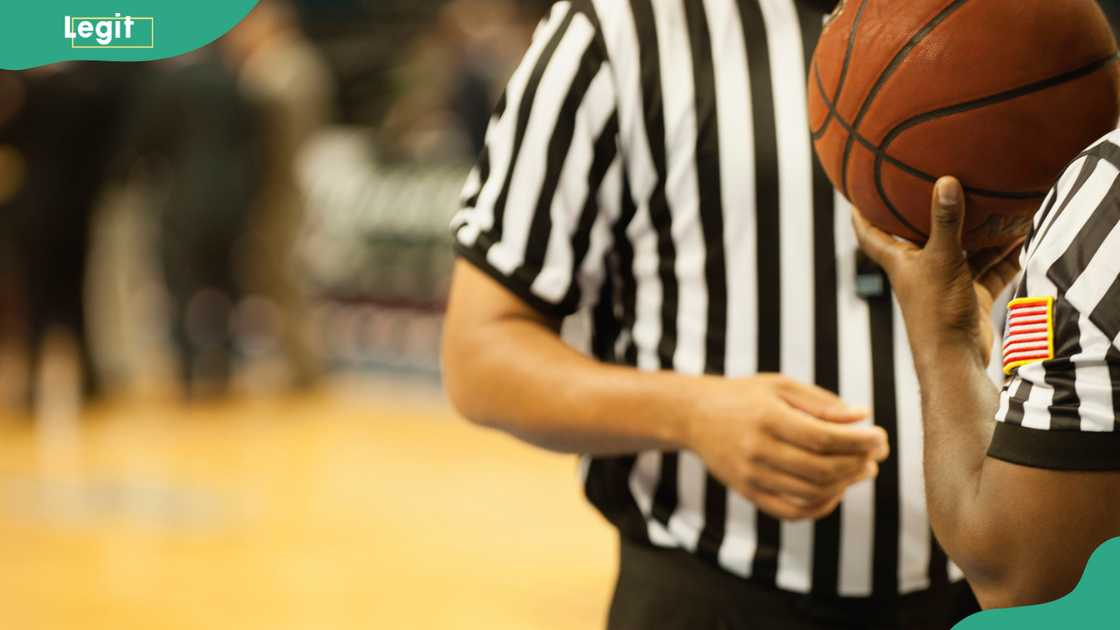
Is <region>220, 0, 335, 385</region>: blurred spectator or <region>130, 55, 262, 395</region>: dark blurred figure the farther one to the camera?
<region>220, 0, 335, 385</region>: blurred spectator

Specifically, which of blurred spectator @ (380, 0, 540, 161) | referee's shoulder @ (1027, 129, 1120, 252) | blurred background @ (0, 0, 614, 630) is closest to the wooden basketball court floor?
blurred background @ (0, 0, 614, 630)

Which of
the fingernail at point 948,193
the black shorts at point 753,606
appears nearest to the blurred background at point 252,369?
the black shorts at point 753,606

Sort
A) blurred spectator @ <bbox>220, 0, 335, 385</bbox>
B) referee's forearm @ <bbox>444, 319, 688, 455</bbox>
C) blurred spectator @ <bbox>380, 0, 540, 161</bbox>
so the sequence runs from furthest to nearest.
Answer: blurred spectator @ <bbox>380, 0, 540, 161</bbox>
blurred spectator @ <bbox>220, 0, 335, 385</bbox>
referee's forearm @ <bbox>444, 319, 688, 455</bbox>

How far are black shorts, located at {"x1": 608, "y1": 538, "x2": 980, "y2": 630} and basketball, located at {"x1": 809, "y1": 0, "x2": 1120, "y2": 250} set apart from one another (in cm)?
Answer: 46

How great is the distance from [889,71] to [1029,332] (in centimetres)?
29

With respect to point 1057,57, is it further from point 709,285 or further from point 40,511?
point 40,511

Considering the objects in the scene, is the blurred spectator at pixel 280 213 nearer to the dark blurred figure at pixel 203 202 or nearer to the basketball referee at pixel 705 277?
the dark blurred figure at pixel 203 202

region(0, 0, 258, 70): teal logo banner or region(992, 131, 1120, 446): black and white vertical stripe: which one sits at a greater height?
region(0, 0, 258, 70): teal logo banner

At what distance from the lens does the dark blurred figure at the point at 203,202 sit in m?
5.96

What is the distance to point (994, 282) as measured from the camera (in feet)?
4.08

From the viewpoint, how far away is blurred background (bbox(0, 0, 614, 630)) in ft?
12.2

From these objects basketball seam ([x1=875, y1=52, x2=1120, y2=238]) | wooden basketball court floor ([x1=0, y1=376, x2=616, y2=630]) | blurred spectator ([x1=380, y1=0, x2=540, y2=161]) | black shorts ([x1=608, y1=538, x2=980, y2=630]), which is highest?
blurred spectator ([x1=380, y1=0, x2=540, y2=161])

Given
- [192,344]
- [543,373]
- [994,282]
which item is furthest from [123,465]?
[994,282]

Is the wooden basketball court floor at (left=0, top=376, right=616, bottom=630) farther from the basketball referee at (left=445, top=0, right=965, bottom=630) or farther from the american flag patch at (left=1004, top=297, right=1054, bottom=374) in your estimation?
the american flag patch at (left=1004, top=297, right=1054, bottom=374)
